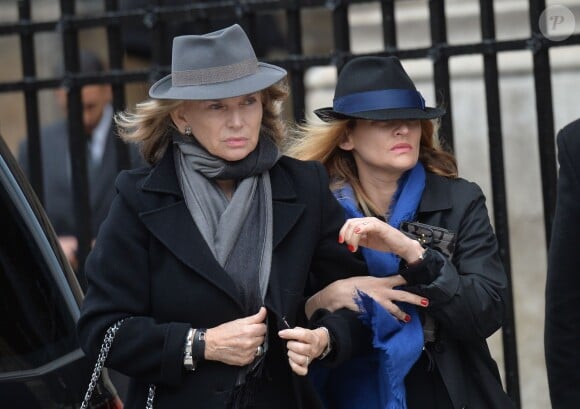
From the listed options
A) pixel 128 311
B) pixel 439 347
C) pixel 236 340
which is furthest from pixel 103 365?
pixel 439 347

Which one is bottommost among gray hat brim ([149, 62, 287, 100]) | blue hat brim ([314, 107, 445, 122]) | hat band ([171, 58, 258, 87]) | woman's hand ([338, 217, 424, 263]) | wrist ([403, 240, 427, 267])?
wrist ([403, 240, 427, 267])

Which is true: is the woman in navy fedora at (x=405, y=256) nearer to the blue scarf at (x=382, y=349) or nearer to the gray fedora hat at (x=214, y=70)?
the blue scarf at (x=382, y=349)

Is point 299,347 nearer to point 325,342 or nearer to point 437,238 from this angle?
point 325,342

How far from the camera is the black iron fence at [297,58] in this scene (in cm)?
464

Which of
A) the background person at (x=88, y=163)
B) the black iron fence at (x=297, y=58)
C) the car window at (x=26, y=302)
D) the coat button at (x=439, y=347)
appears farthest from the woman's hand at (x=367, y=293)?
the background person at (x=88, y=163)

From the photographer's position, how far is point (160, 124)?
350 cm

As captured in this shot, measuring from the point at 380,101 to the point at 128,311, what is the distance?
3.28 feet

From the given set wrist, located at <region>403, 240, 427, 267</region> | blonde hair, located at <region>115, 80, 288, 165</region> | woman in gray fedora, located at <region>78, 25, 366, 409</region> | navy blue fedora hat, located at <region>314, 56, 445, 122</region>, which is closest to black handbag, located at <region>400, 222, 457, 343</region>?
wrist, located at <region>403, 240, 427, 267</region>

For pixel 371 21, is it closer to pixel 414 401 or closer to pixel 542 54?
pixel 542 54

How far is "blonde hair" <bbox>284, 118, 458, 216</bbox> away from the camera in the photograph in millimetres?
3893

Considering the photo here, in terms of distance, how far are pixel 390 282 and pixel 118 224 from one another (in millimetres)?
762

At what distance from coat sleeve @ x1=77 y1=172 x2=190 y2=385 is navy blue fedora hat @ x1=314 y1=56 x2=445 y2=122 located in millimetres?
799

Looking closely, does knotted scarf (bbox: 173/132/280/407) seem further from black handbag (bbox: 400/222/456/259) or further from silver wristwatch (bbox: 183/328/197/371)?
black handbag (bbox: 400/222/456/259)

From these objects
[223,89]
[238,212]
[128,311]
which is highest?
[223,89]
